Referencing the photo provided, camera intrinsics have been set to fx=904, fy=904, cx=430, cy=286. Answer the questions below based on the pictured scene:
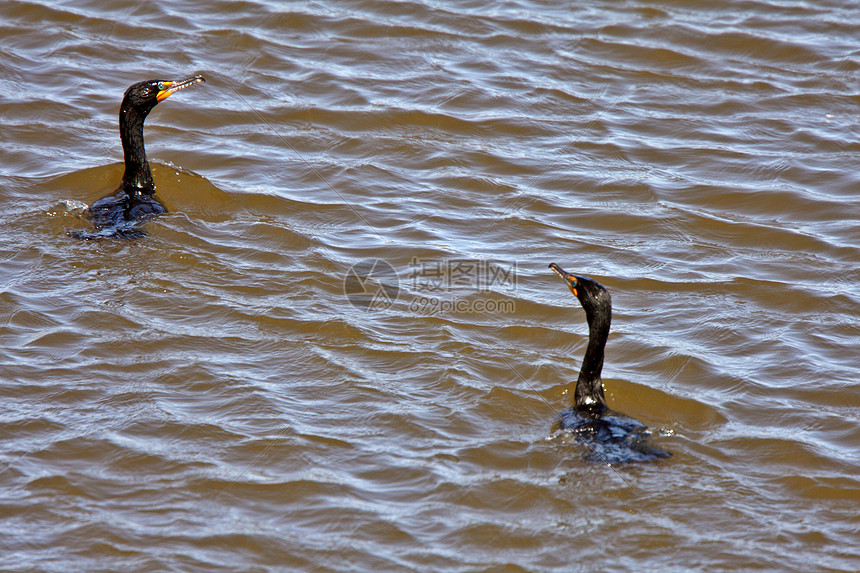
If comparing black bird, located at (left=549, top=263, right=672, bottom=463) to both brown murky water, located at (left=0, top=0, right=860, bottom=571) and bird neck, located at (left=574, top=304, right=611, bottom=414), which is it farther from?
brown murky water, located at (left=0, top=0, right=860, bottom=571)

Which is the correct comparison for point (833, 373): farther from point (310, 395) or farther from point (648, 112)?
point (648, 112)

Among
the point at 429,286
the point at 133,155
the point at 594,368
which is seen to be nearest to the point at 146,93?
the point at 133,155

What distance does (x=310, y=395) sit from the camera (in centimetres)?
568

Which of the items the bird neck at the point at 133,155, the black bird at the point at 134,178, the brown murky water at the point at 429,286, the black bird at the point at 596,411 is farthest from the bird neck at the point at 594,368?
the bird neck at the point at 133,155

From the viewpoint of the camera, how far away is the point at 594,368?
17.8 ft

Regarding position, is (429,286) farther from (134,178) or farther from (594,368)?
(134,178)

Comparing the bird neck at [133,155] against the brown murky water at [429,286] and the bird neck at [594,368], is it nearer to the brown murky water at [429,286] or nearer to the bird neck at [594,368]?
the brown murky water at [429,286]

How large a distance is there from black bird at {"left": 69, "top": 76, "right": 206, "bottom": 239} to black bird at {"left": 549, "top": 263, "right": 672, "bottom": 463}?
12.0 ft

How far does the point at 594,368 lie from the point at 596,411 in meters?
0.26

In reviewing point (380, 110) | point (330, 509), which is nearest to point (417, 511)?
point (330, 509)

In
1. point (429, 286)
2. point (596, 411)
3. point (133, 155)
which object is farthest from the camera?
point (133, 155)

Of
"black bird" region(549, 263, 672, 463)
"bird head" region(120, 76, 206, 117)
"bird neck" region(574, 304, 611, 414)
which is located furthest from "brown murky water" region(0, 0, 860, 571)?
"bird head" region(120, 76, 206, 117)

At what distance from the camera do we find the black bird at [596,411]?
520 centimetres

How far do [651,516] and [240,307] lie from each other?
3248mm
